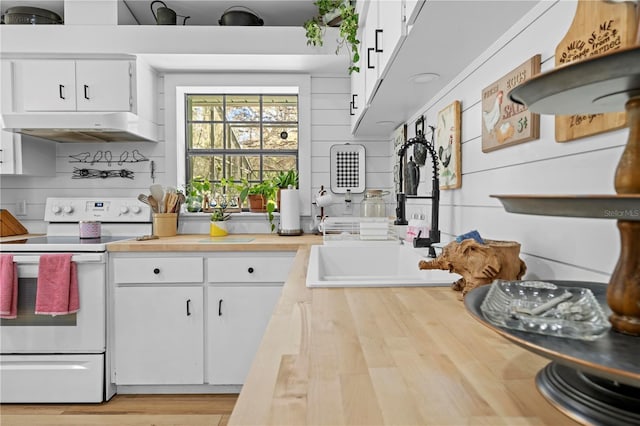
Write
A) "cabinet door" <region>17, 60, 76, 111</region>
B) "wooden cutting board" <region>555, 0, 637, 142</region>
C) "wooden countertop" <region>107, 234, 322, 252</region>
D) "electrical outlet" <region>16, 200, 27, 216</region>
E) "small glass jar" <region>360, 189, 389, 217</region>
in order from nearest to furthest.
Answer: "wooden cutting board" <region>555, 0, 637, 142</region> < "wooden countertop" <region>107, 234, 322, 252</region> < "small glass jar" <region>360, 189, 389, 217</region> < "cabinet door" <region>17, 60, 76, 111</region> < "electrical outlet" <region>16, 200, 27, 216</region>

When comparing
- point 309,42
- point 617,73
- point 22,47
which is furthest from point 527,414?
point 22,47

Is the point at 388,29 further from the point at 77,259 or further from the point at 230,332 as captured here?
the point at 77,259

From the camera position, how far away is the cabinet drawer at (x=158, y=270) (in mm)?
2367

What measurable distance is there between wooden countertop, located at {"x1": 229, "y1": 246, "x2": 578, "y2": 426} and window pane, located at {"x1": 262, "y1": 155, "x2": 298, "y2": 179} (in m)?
2.48

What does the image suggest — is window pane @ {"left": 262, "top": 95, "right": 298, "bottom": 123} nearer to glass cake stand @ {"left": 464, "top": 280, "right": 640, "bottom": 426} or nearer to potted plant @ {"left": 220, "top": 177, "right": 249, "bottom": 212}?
potted plant @ {"left": 220, "top": 177, "right": 249, "bottom": 212}

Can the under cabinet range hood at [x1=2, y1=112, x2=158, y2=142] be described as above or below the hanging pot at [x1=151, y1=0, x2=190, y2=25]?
below

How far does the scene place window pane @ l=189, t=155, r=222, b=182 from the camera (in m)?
3.29

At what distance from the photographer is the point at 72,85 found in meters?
2.68

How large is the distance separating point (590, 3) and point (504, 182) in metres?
0.54

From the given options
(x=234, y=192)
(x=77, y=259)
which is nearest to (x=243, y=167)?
(x=234, y=192)

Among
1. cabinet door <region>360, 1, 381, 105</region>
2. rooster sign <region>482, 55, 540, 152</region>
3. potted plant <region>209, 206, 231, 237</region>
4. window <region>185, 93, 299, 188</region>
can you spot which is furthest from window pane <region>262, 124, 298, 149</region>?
rooster sign <region>482, 55, 540, 152</region>

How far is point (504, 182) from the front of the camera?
123 cm

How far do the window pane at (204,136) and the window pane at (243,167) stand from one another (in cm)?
17

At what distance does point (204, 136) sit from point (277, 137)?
2.07 feet
